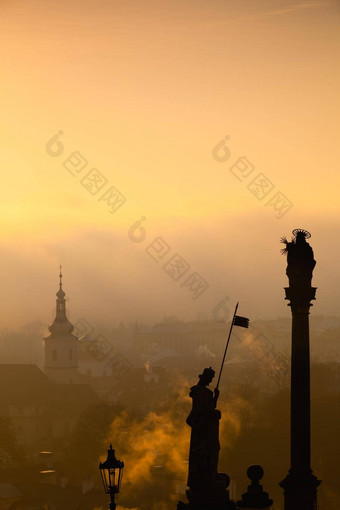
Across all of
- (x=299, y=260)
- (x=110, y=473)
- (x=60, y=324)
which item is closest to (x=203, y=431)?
(x=110, y=473)

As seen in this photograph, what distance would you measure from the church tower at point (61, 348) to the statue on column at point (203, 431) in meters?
161

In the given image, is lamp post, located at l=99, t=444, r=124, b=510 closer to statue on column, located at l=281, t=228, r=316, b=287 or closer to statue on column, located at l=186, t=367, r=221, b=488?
statue on column, located at l=186, t=367, r=221, b=488

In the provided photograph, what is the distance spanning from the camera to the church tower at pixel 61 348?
599ft

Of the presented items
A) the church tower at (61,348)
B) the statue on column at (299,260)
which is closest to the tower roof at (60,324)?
the church tower at (61,348)

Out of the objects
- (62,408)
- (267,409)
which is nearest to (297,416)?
(267,409)

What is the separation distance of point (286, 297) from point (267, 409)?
74.2 meters

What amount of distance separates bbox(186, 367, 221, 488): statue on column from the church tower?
161 metres

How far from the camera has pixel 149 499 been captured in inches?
2960

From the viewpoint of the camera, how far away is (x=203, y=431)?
73.3ft

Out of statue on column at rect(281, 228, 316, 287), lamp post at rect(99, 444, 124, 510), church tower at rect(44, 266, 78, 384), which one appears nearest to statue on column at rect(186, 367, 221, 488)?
lamp post at rect(99, 444, 124, 510)

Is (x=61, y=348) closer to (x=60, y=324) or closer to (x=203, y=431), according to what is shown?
(x=60, y=324)

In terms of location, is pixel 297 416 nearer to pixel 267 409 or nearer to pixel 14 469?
pixel 14 469

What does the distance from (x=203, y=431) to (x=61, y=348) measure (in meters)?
162

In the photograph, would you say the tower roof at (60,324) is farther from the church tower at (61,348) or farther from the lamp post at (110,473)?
the lamp post at (110,473)
